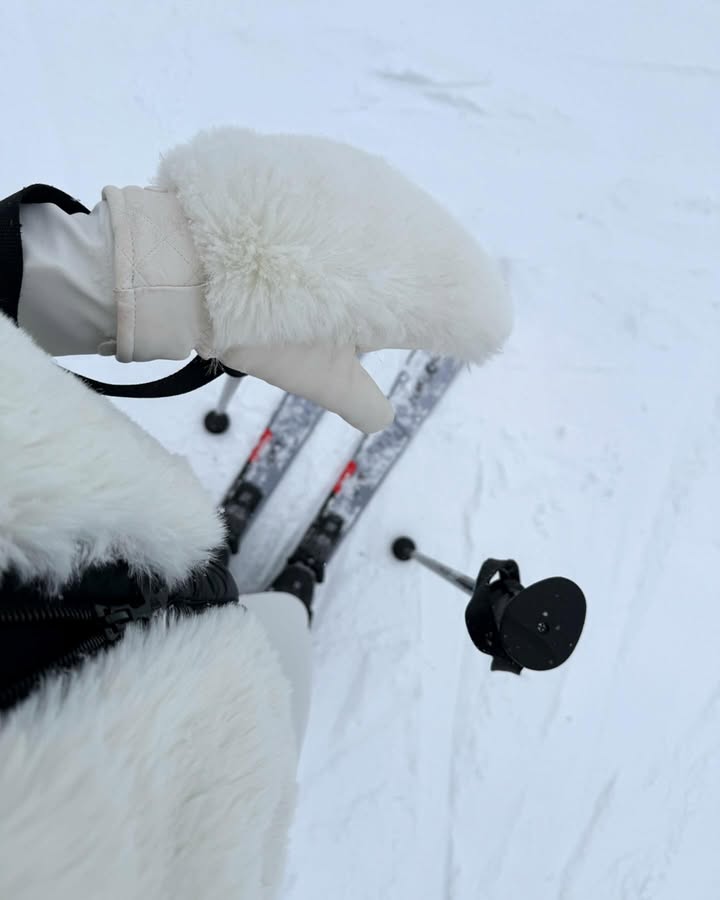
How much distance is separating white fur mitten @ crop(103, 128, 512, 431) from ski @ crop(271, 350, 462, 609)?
26.8 inches

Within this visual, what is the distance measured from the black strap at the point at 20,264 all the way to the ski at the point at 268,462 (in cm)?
61

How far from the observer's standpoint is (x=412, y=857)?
4.27 ft

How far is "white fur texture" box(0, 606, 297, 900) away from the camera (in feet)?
1.19

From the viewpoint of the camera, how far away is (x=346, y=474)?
142 cm

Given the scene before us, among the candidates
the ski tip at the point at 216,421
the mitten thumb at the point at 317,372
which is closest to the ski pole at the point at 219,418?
the ski tip at the point at 216,421

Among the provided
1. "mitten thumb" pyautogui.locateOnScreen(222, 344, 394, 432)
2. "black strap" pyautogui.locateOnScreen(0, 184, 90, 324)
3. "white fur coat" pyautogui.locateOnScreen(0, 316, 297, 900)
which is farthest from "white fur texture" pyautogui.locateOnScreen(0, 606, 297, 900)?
"black strap" pyautogui.locateOnScreen(0, 184, 90, 324)

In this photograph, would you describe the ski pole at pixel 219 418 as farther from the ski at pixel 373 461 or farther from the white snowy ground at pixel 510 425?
the ski at pixel 373 461

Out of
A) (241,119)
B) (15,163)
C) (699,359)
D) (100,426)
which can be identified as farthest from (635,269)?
(15,163)

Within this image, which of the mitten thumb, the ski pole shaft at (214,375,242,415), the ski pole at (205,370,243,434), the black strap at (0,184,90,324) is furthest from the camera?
the ski pole at (205,370,243,434)

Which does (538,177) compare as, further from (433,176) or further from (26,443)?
(26,443)

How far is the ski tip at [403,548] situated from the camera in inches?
54.8

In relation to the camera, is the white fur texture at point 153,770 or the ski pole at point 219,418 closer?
the white fur texture at point 153,770

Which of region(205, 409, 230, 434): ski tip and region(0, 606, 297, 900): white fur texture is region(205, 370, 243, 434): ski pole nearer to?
region(205, 409, 230, 434): ski tip

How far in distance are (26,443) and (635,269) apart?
1623mm
